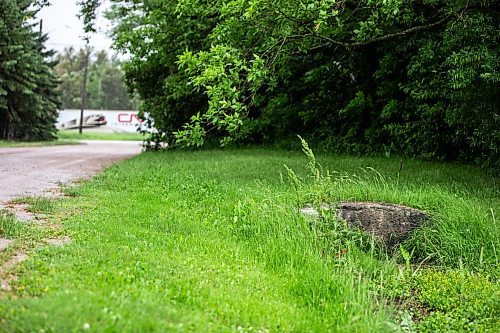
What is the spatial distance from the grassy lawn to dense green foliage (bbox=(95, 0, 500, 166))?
6.38 ft

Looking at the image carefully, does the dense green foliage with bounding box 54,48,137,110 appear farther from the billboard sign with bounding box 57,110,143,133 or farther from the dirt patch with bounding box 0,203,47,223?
the dirt patch with bounding box 0,203,47,223

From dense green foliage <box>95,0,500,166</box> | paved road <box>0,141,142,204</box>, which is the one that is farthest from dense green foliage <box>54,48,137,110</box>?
paved road <box>0,141,142,204</box>

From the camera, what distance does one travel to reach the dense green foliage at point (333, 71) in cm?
986

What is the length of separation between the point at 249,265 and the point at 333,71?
1294 cm

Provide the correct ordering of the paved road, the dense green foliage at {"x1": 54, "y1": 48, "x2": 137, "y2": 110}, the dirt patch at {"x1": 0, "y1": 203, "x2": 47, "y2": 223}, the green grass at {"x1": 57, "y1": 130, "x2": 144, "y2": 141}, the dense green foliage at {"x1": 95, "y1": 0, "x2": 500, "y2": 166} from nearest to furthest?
the dirt patch at {"x1": 0, "y1": 203, "x2": 47, "y2": 223}, the paved road, the dense green foliage at {"x1": 95, "y1": 0, "x2": 500, "y2": 166}, the green grass at {"x1": 57, "y1": 130, "x2": 144, "y2": 141}, the dense green foliage at {"x1": 54, "y1": 48, "x2": 137, "y2": 110}

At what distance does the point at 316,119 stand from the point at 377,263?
1241cm

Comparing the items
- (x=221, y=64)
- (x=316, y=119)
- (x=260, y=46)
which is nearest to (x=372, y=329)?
(x=221, y=64)

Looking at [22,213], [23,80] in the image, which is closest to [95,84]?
[23,80]

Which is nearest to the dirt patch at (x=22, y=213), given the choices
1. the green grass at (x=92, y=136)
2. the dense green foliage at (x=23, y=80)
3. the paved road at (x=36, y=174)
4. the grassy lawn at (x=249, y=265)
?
the grassy lawn at (x=249, y=265)

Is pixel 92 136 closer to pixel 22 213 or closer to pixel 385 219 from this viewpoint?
pixel 22 213

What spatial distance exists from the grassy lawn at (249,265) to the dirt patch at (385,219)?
0.52ft

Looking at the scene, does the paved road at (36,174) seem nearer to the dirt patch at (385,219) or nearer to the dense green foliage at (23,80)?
the dirt patch at (385,219)

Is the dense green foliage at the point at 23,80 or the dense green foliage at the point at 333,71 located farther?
the dense green foliage at the point at 23,80

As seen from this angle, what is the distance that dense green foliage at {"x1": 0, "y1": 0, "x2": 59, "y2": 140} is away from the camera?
25.4 metres
